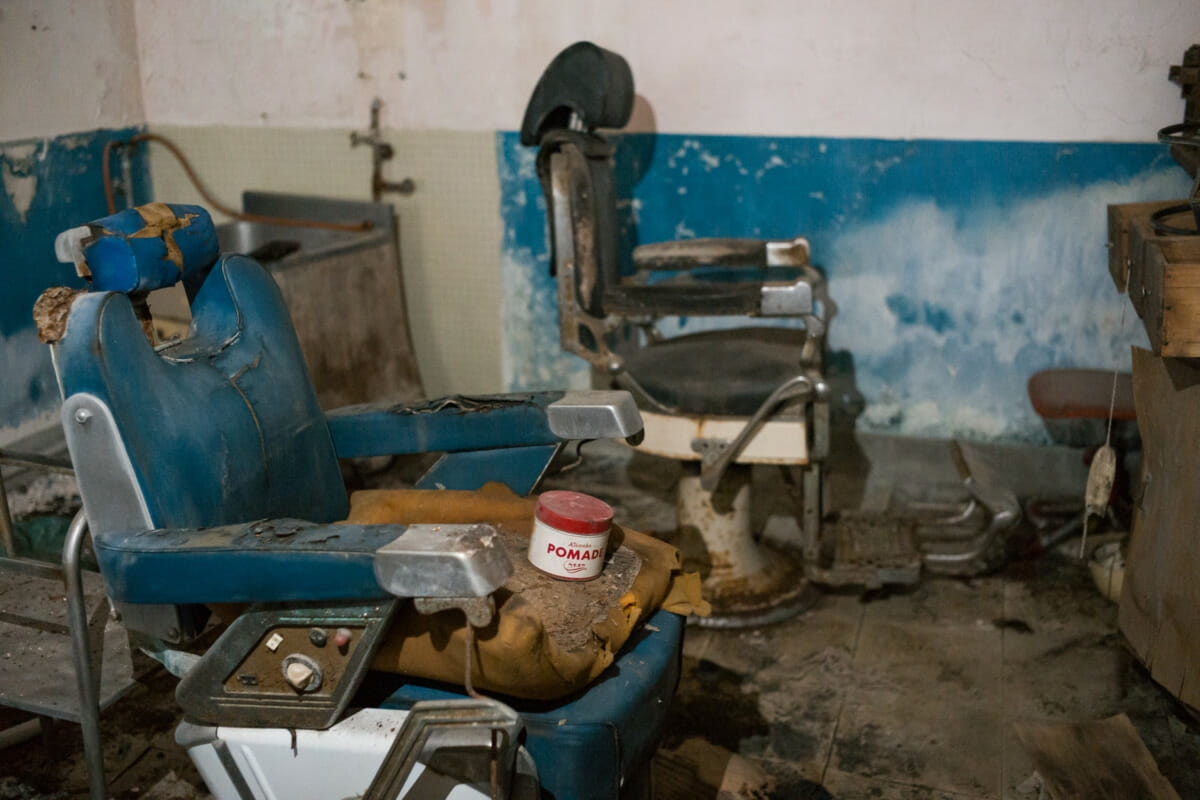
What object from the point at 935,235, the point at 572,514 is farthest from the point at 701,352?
the point at 572,514

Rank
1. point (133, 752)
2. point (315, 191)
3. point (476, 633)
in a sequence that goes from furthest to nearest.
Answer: point (315, 191) → point (133, 752) → point (476, 633)

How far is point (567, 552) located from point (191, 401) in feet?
1.93

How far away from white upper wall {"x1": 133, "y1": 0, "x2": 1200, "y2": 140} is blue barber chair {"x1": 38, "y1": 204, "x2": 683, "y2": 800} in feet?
6.40

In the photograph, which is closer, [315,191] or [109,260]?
[109,260]

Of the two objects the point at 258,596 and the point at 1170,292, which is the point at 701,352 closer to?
the point at 1170,292

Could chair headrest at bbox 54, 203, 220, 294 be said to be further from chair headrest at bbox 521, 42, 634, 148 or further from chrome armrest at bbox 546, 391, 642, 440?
chair headrest at bbox 521, 42, 634, 148

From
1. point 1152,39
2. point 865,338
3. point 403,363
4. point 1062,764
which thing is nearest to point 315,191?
point 403,363

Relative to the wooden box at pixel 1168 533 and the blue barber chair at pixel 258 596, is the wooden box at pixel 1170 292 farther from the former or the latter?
the blue barber chair at pixel 258 596

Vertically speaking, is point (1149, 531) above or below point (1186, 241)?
below

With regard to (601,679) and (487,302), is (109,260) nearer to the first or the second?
(601,679)

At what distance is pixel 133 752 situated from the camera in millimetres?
2094

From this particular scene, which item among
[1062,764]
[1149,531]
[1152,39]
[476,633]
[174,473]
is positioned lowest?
[1062,764]

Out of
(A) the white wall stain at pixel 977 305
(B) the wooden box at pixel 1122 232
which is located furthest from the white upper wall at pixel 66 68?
(B) the wooden box at pixel 1122 232

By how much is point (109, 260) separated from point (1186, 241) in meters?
1.83
